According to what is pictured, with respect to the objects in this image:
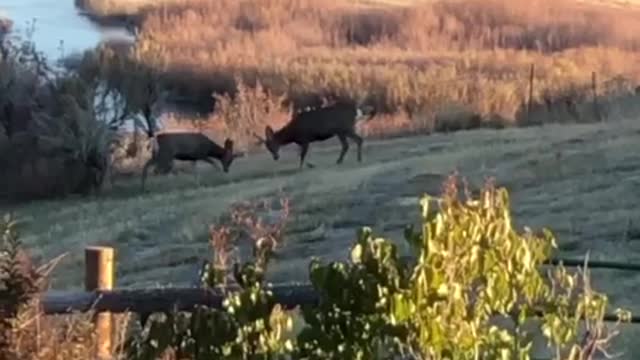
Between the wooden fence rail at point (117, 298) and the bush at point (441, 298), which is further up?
the bush at point (441, 298)

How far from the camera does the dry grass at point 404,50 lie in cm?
3816

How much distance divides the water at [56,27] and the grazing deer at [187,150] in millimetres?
13396

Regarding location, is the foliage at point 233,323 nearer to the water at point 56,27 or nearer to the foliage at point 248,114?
the foliage at point 248,114

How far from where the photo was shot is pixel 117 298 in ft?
25.3

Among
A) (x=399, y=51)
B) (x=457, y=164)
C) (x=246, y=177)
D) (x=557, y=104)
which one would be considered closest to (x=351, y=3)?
(x=399, y=51)

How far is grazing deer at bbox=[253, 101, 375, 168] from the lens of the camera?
2845 centimetres

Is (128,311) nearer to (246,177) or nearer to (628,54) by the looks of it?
(246,177)

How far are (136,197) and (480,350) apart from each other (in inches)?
809

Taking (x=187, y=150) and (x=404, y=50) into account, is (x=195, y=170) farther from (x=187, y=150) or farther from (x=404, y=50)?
(x=404, y=50)

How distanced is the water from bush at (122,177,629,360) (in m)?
35.9

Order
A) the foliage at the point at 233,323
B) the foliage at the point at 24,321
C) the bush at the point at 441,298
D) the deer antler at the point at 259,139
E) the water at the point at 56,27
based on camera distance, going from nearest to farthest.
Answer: the bush at the point at 441,298 → the foliage at the point at 24,321 → the foliage at the point at 233,323 → the deer antler at the point at 259,139 → the water at the point at 56,27

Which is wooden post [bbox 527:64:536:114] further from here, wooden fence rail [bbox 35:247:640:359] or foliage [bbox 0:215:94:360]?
foliage [bbox 0:215:94:360]

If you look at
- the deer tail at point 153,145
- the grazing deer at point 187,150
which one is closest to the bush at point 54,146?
the deer tail at point 153,145

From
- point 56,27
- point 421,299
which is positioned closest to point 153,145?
point 56,27
